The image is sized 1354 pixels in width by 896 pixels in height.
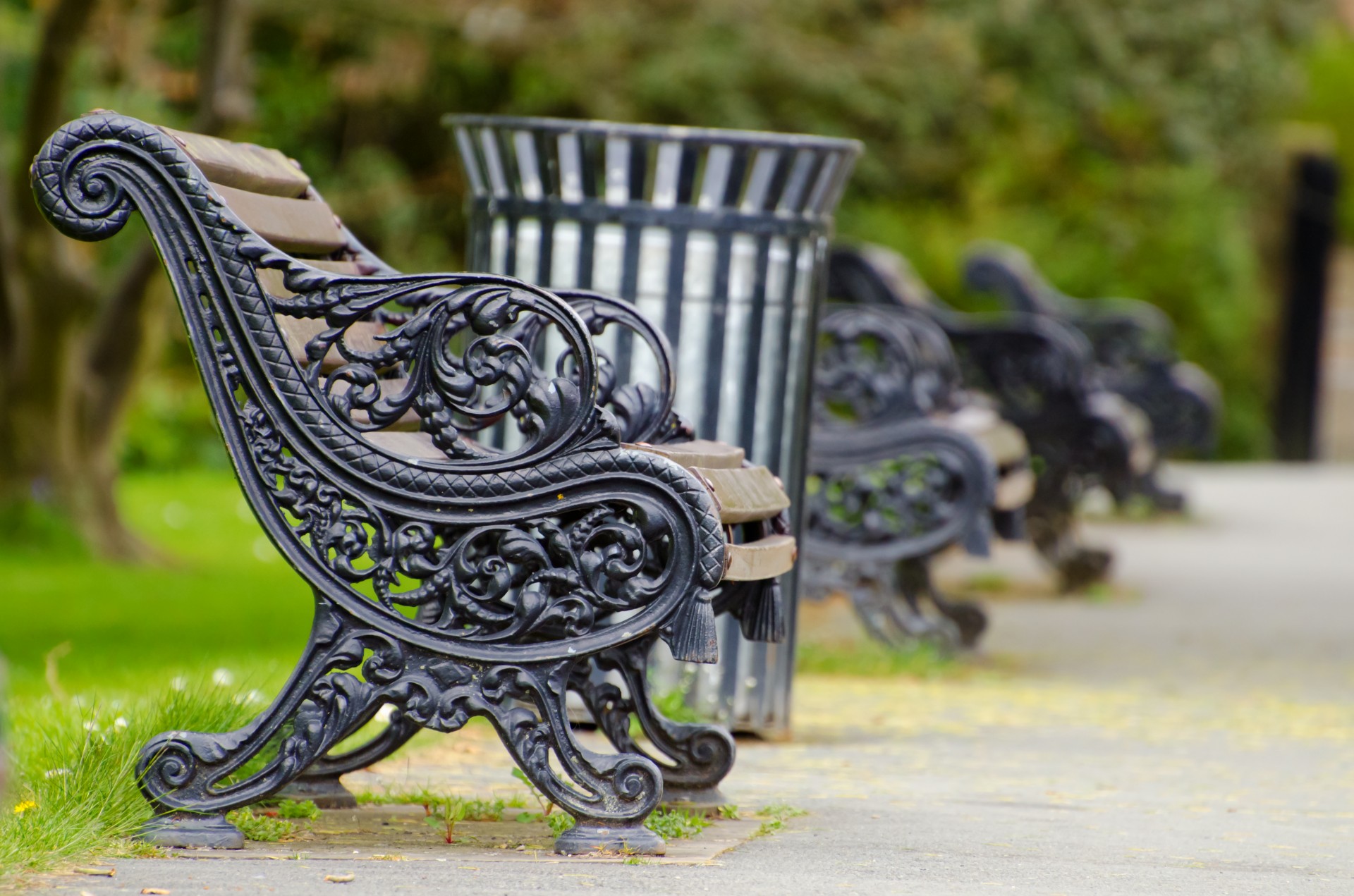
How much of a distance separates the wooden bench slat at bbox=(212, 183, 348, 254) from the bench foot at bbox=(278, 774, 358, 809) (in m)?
1.07

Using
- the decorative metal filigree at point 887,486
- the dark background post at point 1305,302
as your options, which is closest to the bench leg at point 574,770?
the decorative metal filigree at point 887,486

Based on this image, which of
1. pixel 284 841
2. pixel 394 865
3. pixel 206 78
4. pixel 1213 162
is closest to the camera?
pixel 394 865

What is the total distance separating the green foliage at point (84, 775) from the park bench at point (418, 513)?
77 millimetres

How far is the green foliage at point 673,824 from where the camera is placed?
3738 mm

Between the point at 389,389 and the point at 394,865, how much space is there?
41.1 inches

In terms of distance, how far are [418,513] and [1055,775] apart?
6.23 ft

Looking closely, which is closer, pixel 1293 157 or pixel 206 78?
pixel 206 78

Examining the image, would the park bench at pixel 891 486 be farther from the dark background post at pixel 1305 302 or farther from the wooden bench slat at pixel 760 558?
the dark background post at pixel 1305 302

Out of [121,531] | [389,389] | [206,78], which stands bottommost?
[121,531]

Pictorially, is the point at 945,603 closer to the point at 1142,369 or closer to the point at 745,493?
the point at 745,493

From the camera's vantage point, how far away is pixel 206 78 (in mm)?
9867

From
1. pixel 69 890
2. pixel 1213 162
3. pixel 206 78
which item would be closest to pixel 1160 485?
pixel 206 78

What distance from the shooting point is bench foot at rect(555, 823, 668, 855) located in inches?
140

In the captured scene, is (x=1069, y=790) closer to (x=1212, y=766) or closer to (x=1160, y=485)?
(x=1212, y=766)
